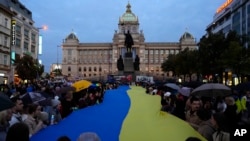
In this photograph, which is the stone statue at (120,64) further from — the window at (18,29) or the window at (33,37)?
the window at (33,37)

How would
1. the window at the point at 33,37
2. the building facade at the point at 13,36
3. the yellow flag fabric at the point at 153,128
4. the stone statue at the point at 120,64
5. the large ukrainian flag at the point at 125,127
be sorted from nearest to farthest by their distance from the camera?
the yellow flag fabric at the point at 153,128 < the large ukrainian flag at the point at 125,127 < the stone statue at the point at 120,64 < the building facade at the point at 13,36 < the window at the point at 33,37

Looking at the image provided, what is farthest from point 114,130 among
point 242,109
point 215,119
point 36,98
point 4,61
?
point 4,61

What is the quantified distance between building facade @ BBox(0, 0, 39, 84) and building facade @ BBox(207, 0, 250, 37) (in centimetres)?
4046

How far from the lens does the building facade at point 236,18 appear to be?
79.8m

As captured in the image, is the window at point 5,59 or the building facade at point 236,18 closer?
the window at point 5,59

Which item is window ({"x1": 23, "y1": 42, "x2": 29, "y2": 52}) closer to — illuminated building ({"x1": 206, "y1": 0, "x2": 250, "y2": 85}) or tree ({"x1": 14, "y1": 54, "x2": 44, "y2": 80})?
tree ({"x1": 14, "y1": 54, "x2": 44, "y2": 80})

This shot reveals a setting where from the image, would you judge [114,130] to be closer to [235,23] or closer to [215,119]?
[215,119]

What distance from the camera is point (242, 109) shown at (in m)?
15.3

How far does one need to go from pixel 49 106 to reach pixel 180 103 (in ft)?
13.2

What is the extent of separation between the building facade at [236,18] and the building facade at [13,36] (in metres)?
40.5

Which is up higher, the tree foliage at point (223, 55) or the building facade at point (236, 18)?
the building facade at point (236, 18)

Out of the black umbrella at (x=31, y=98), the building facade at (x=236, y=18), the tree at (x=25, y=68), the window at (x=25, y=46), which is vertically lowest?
the black umbrella at (x=31, y=98)

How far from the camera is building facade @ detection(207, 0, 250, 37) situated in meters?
79.8

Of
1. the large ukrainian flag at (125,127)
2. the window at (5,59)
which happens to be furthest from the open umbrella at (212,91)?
the window at (5,59)
